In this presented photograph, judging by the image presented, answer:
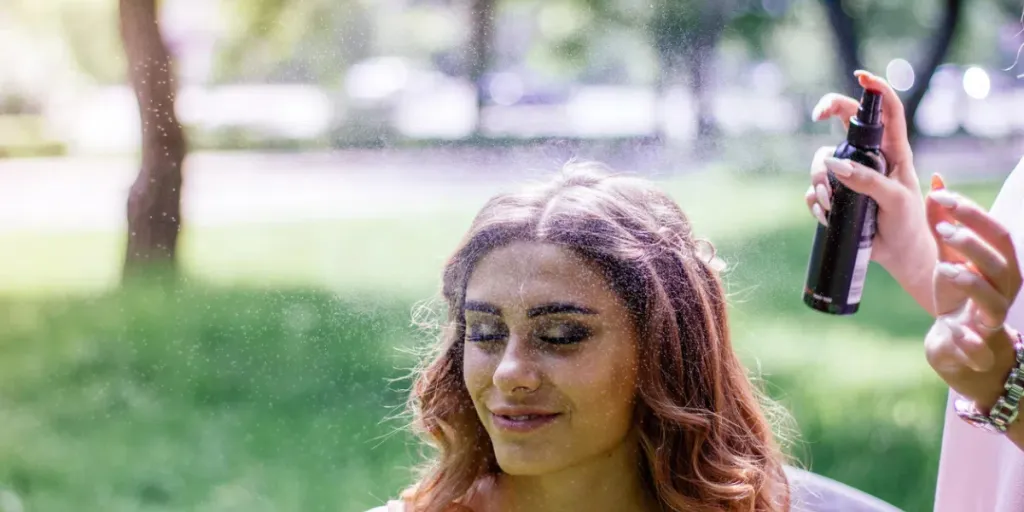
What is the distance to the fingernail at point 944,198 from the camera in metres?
0.85

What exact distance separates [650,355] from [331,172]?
0.50 metres

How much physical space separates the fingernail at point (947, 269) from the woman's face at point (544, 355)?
39cm

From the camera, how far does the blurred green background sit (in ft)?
4.37

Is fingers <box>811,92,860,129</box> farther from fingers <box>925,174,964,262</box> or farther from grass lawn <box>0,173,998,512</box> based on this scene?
fingers <box>925,174,964,262</box>

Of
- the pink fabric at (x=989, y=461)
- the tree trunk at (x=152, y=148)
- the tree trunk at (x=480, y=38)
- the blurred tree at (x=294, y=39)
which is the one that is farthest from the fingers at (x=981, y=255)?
the tree trunk at (x=152, y=148)

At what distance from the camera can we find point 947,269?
86 centimetres

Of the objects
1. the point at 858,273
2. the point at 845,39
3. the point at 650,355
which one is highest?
the point at 845,39

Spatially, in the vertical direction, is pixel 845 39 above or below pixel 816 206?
above

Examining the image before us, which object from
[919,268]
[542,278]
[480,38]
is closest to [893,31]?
[919,268]

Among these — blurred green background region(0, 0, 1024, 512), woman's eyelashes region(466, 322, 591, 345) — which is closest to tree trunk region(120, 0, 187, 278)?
blurred green background region(0, 0, 1024, 512)

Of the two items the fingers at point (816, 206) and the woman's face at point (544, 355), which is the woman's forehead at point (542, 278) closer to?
the woman's face at point (544, 355)

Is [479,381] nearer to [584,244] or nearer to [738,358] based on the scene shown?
[584,244]

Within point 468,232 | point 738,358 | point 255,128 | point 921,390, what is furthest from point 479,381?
point 921,390

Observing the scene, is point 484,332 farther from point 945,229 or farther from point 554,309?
point 945,229
